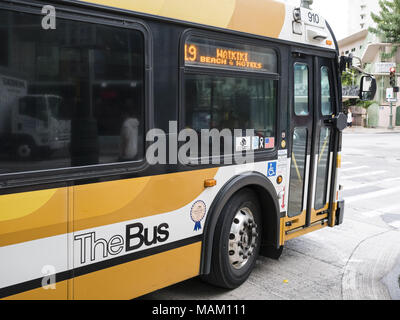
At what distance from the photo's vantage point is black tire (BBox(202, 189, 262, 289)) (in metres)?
4.27

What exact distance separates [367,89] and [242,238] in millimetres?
2944

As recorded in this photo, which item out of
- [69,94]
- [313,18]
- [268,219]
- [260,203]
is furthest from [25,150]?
[313,18]

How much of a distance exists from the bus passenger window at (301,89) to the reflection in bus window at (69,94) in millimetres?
2342

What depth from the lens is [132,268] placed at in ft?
11.3

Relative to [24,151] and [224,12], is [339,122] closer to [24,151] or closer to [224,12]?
[224,12]

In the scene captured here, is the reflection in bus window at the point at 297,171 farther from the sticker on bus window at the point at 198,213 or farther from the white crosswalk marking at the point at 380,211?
the white crosswalk marking at the point at 380,211

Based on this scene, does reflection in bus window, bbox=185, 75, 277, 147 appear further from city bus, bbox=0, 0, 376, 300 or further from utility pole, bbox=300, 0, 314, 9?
utility pole, bbox=300, 0, 314, 9

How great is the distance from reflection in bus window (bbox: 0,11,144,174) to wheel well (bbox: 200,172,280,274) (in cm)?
106

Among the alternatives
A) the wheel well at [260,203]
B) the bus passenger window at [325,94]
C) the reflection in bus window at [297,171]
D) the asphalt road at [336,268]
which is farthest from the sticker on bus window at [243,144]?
the bus passenger window at [325,94]

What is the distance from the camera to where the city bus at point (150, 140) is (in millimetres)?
2766

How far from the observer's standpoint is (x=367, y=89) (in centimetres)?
610

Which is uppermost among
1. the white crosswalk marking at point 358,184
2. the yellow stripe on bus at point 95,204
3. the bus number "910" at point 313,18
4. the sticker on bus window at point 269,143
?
the bus number "910" at point 313,18

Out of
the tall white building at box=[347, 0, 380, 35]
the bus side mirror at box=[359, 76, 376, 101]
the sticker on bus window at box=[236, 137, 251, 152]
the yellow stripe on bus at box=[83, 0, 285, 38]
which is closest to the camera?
the yellow stripe on bus at box=[83, 0, 285, 38]

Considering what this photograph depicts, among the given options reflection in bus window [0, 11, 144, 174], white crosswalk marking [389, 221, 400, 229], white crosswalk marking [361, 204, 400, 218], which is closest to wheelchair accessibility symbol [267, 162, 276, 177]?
reflection in bus window [0, 11, 144, 174]
